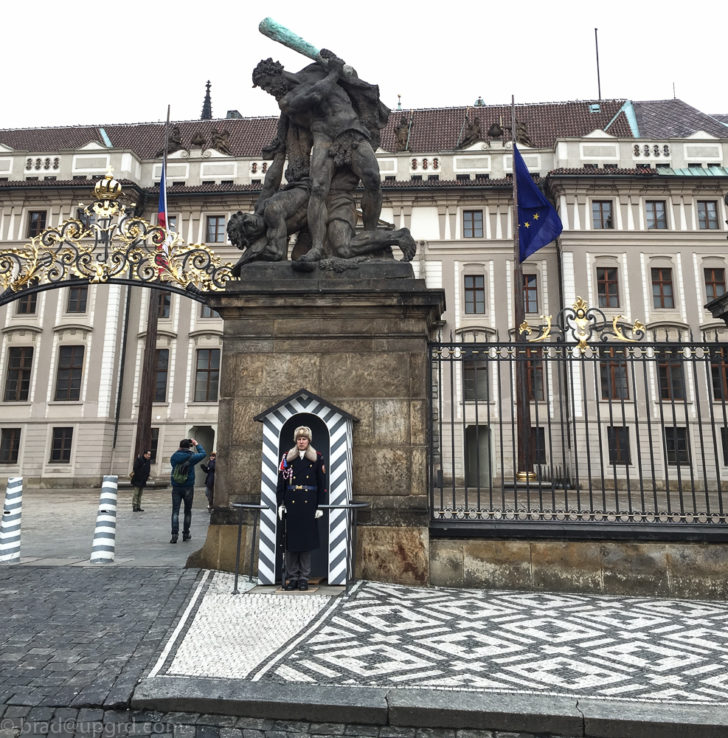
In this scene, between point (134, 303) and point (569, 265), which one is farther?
point (134, 303)

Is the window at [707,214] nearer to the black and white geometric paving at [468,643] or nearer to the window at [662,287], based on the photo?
the window at [662,287]

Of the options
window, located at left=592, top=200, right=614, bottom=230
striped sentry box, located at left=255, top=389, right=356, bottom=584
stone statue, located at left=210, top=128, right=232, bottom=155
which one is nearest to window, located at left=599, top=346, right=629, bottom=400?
striped sentry box, located at left=255, top=389, right=356, bottom=584

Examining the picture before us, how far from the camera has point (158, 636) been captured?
480 cm

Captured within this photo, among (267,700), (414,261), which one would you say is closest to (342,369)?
(267,700)

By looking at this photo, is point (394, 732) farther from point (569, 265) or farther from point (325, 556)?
point (569, 265)

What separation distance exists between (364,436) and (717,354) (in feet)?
14.4

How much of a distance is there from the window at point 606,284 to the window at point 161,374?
73.6 feet

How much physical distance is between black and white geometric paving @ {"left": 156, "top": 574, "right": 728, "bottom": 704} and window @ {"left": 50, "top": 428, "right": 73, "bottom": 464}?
93.0 feet

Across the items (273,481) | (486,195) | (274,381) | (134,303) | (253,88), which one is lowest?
(273,481)

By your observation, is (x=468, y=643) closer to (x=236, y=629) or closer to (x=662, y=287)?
(x=236, y=629)

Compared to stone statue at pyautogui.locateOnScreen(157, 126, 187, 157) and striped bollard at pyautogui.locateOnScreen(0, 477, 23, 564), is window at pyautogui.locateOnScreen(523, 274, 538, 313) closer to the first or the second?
stone statue at pyautogui.locateOnScreen(157, 126, 187, 157)

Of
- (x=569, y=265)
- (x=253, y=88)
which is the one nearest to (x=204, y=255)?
(x=253, y=88)

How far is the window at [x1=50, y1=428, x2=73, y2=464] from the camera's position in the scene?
3136 centimetres

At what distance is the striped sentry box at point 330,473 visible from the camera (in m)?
6.60
